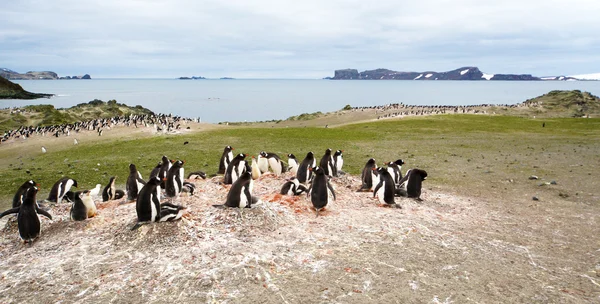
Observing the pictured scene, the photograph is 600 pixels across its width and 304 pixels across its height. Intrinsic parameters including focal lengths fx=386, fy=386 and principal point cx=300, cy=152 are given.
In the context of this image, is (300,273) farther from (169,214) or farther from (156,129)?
(156,129)

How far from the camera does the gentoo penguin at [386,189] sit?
11.2 m

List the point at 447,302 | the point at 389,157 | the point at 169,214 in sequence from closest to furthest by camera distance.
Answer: the point at 447,302, the point at 169,214, the point at 389,157

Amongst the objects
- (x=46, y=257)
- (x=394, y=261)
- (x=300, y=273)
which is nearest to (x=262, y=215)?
(x=300, y=273)

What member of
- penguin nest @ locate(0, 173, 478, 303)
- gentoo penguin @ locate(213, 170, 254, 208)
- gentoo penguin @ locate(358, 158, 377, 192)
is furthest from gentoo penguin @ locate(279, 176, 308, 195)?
gentoo penguin @ locate(358, 158, 377, 192)

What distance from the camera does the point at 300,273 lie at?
23.8ft

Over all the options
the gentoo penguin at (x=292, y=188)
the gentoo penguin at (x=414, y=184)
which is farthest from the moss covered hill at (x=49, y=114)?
the gentoo penguin at (x=414, y=184)

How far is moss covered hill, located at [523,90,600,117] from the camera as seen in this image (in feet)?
219

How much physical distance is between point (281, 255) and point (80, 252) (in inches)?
164

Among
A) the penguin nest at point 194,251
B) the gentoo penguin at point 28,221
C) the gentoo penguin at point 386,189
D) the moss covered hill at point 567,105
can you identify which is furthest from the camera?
the moss covered hill at point 567,105

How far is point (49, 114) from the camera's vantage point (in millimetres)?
49125

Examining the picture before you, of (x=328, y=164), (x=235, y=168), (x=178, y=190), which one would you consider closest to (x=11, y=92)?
(x=235, y=168)

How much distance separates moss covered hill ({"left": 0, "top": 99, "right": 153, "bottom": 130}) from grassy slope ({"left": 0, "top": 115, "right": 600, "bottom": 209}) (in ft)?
69.4

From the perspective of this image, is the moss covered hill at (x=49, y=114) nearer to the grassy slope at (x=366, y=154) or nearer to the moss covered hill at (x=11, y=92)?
the grassy slope at (x=366, y=154)

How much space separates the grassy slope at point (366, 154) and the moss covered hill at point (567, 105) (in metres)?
36.4
